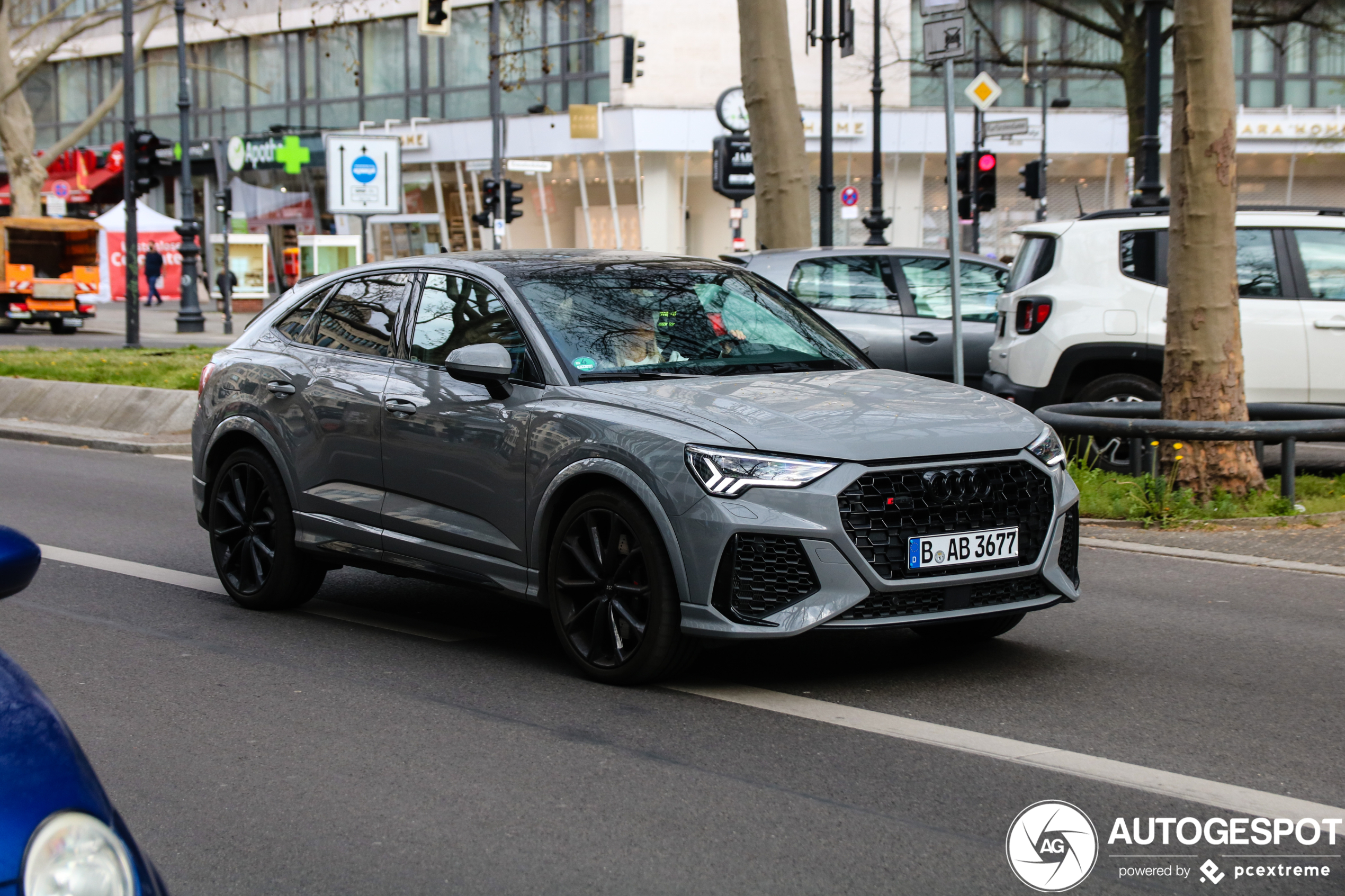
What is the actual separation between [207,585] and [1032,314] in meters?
6.34

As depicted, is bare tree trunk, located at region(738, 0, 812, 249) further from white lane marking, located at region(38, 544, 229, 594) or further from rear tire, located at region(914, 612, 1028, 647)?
rear tire, located at region(914, 612, 1028, 647)

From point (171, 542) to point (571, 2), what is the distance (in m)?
38.3

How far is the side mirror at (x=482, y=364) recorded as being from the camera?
596 centimetres

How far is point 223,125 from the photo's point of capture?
54.7 meters

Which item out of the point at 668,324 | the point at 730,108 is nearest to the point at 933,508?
the point at 668,324

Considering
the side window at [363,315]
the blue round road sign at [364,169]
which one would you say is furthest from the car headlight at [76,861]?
the blue round road sign at [364,169]

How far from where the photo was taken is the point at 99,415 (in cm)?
1642

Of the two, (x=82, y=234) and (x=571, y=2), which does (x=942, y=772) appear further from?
(x=571, y=2)

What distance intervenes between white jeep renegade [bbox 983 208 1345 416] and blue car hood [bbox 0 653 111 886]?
9.77 meters

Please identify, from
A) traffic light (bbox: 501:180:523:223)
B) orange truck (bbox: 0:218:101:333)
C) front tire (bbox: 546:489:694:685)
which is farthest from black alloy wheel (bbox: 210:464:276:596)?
orange truck (bbox: 0:218:101:333)

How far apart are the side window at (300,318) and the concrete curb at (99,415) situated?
747cm

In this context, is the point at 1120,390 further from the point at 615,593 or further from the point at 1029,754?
the point at 1029,754

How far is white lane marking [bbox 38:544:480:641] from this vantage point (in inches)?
270

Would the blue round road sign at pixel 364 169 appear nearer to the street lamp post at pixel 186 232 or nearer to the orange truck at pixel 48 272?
the street lamp post at pixel 186 232
